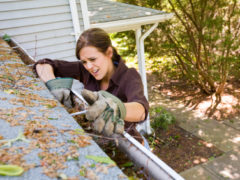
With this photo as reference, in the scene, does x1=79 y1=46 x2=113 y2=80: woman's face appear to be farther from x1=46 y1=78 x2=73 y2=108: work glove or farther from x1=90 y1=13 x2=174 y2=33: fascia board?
x1=90 y1=13 x2=174 y2=33: fascia board

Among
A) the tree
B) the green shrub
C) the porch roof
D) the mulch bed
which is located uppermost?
the porch roof

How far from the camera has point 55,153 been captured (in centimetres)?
67

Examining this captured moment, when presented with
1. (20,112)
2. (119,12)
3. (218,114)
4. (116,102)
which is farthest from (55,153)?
(218,114)

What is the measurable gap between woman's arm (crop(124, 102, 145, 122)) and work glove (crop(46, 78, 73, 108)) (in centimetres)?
43

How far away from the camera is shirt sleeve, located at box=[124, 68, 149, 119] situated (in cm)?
150

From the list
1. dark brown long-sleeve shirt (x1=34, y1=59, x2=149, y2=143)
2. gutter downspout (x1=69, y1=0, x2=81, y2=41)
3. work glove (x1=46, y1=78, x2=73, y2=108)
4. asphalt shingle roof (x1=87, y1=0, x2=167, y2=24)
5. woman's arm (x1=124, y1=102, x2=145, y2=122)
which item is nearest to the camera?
woman's arm (x1=124, y1=102, x2=145, y2=122)

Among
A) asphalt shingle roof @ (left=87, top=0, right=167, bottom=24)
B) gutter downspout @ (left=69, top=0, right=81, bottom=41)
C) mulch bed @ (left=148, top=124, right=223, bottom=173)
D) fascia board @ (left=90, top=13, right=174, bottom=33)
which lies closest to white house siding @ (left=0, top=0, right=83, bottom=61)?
gutter downspout @ (left=69, top=0, right=81, bottom=41)

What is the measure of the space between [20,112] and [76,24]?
296cm

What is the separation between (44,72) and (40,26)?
6.08 feet

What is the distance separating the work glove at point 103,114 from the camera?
97 cm

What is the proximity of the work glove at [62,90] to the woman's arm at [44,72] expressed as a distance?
0.76 feet

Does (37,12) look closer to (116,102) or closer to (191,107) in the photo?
(116,102)

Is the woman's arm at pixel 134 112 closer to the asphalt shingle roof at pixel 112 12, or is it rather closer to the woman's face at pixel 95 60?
the woman's face at pixel 95 60

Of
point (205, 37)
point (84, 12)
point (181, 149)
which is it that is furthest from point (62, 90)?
point (205, 37)
